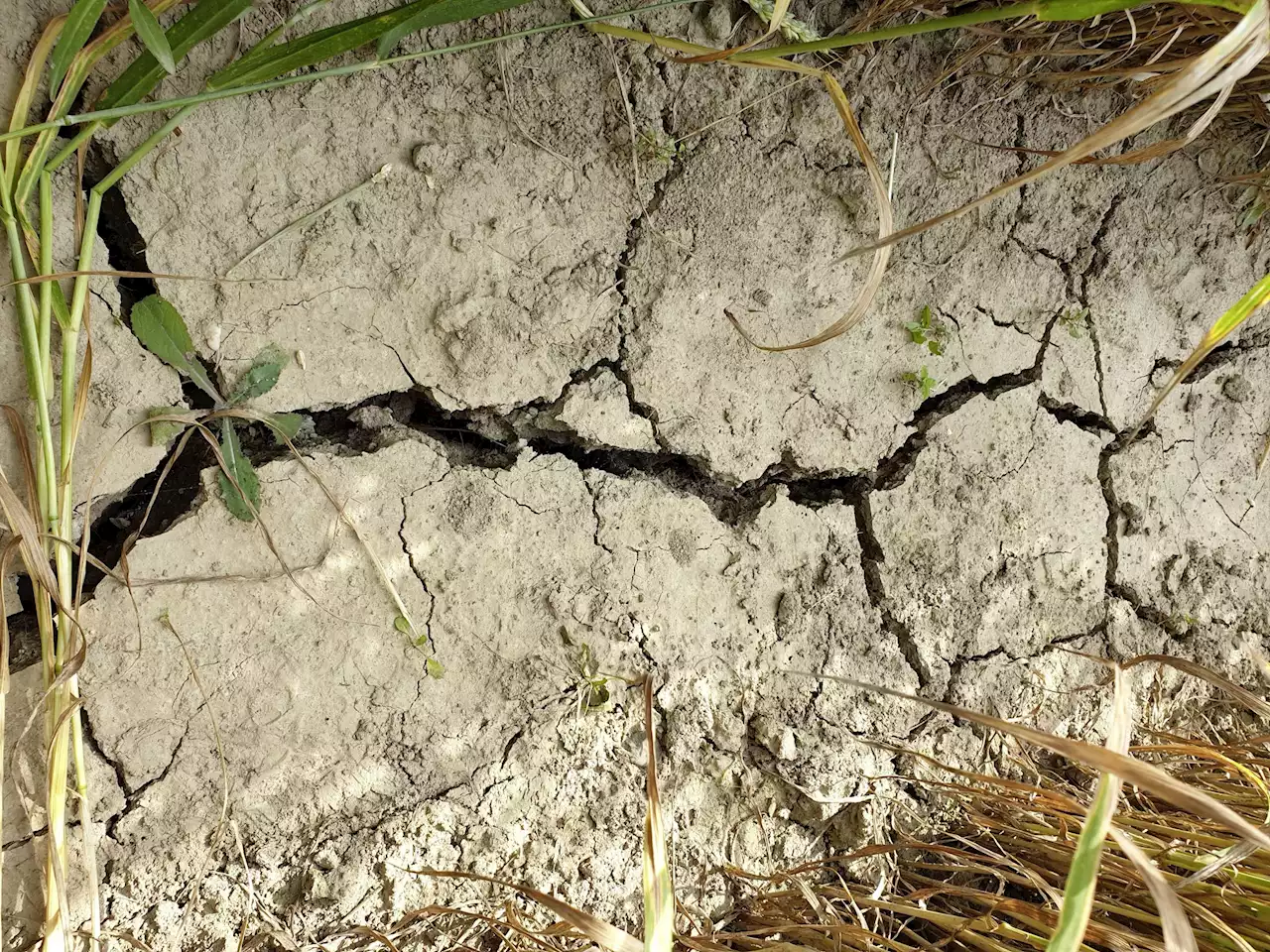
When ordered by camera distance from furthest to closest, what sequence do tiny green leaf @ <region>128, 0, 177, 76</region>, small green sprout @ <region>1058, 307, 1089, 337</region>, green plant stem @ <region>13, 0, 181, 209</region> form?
1. small green sprout @ <region>1058, 307, 1089, 337</region>
2. green plant stem @ <region>13, 0, 181, 209</region>
3. tiny green leaf @ <region>128, 0, 177, 76</region>

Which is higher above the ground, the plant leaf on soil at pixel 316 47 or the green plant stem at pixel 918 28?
the plant leaf on soil at pixel 316 47

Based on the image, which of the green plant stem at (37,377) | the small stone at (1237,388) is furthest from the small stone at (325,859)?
the small stone at (1237,388)

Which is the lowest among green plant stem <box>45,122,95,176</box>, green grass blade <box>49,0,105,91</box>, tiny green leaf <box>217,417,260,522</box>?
tiny green leaf <box>217,417,260,522</box>

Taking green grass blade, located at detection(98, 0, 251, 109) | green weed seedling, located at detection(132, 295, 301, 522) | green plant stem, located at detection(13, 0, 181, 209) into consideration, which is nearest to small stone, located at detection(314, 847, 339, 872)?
green weed seedling, located at detection(132, 295, 301, 522)

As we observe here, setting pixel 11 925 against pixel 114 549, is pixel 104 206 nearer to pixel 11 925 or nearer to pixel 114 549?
pixel 114 549

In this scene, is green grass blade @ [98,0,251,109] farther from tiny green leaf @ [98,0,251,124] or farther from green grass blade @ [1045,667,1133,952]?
green grass blade @ [1045,667,1133,952]

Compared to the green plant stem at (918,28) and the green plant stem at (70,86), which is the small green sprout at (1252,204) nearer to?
the green plant stem at (918,28)

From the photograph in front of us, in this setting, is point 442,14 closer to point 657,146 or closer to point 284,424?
point 657,146
